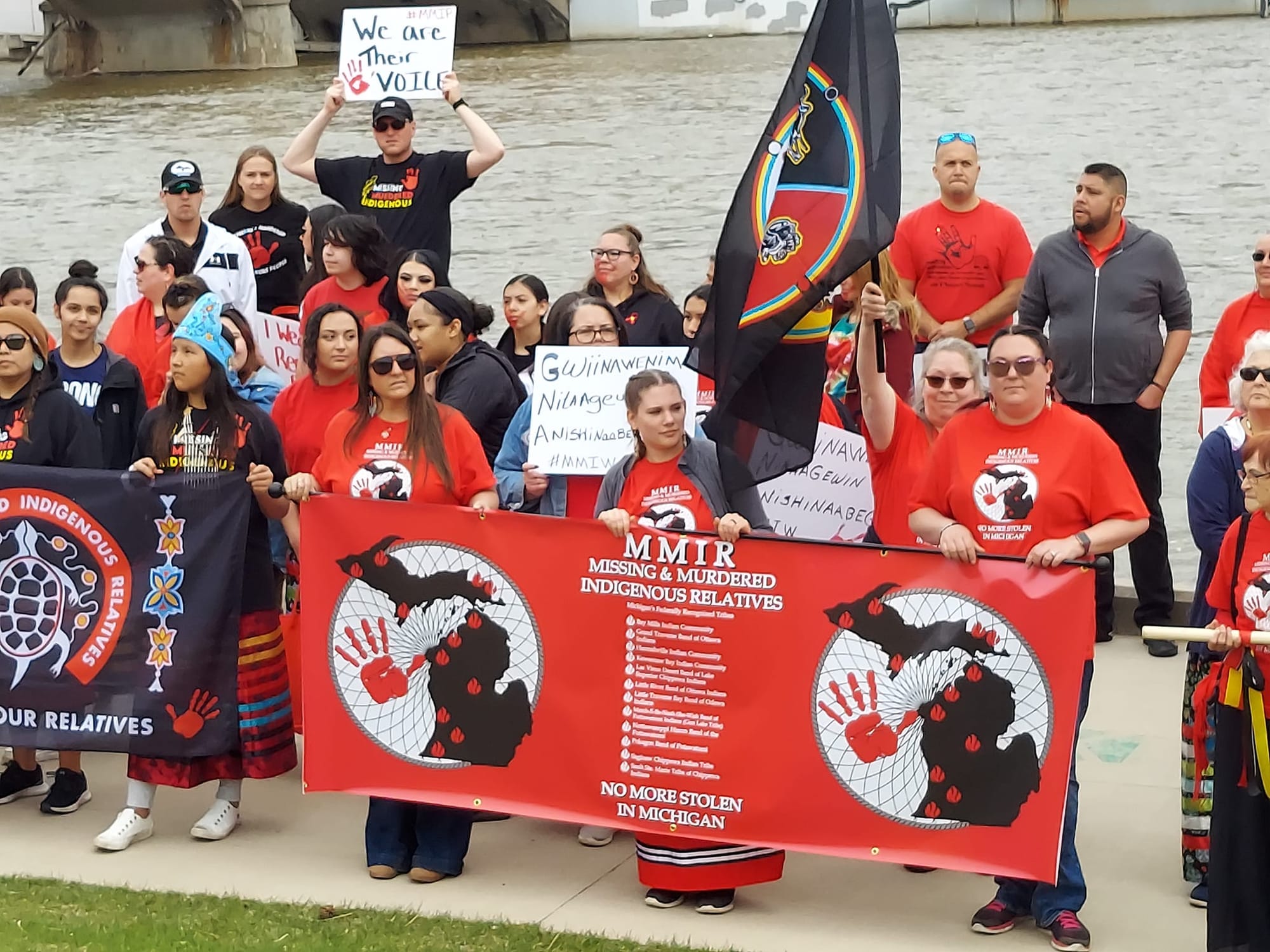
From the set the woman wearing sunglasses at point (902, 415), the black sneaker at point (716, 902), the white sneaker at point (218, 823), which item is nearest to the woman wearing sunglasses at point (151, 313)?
the white sneaker at point (218, 823)

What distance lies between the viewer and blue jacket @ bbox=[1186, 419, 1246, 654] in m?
5.79

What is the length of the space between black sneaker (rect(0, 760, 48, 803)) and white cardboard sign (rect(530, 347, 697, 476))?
7.35ft

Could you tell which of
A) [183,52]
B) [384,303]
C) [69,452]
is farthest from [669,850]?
[183,52]

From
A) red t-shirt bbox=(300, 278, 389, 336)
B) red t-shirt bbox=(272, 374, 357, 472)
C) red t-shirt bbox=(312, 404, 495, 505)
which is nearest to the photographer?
red t-shirt bbox=(312, 404, 495, 505)

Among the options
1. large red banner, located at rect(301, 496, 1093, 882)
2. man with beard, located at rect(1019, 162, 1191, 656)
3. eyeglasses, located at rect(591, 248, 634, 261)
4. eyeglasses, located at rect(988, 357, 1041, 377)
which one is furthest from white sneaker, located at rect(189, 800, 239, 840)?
man with beard, located at rect(1019, 162, 1191, 656)

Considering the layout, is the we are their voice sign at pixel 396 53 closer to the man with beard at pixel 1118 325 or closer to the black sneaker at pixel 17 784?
the man with beard at pixel 1118 325

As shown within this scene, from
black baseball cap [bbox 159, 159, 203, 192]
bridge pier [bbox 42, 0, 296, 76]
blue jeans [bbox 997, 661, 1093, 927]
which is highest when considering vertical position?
bridge pier [bbox 42, 0, 296, 76]

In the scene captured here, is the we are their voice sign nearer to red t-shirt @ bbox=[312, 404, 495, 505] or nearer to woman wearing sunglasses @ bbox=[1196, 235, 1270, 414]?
red t-shirt @ bbox=[312, 404, 495, 505]

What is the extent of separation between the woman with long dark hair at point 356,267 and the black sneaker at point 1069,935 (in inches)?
154

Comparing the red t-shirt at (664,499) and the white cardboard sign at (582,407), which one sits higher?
the white cardboard sign at (582,407)

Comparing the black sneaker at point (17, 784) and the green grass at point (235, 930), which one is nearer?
the green grass at point (235, 930)

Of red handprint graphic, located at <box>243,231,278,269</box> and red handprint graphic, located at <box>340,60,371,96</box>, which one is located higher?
red handprint graphic, located at <box>340,60,371,96</box>

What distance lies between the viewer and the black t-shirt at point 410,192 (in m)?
9.13

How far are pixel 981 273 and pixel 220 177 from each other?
75.4 ft
